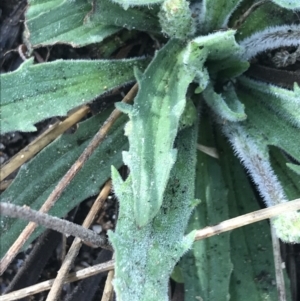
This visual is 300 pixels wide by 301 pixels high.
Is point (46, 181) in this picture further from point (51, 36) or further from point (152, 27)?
point (152, 27)

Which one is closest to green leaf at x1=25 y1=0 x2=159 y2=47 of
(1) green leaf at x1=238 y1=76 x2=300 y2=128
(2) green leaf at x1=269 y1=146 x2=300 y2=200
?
(1) green leaf at x1=238 y1=76 x2=300 y2=128

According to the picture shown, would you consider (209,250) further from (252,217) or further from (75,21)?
(75,21)

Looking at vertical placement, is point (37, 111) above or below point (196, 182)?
above

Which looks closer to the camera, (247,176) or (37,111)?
(37,111)

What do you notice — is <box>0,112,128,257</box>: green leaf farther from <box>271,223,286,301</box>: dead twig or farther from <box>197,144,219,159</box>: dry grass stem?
<box>271,223,286,301</box>: dead twig

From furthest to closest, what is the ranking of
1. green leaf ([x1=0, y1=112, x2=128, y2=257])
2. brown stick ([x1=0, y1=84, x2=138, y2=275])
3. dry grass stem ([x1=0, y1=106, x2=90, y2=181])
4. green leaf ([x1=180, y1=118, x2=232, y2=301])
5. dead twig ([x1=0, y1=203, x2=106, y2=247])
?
dry grass stem ([x1=0, y1=106, x2=90, y2=181])
green leaf ([x1=0, y1=112, x2=128, y2=257])
green leaf ([x1=180, y1=118, x2=232, y2=301])
brown stick ([x1=0, y1=84, x2=138, y2=275])
dead twig ([x1=0, y1=203, x2=106, y2=247])

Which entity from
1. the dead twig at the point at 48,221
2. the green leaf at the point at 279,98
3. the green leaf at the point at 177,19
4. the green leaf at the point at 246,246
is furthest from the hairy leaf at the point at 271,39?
the dead twig at the point at 48,221

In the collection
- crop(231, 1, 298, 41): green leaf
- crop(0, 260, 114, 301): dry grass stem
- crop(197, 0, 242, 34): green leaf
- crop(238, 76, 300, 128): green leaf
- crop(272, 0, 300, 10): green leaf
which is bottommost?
crop(0, 260, 114, 301): dry grass stem

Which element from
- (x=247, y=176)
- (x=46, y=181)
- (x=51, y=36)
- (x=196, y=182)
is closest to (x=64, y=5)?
(x=51, y=36)
